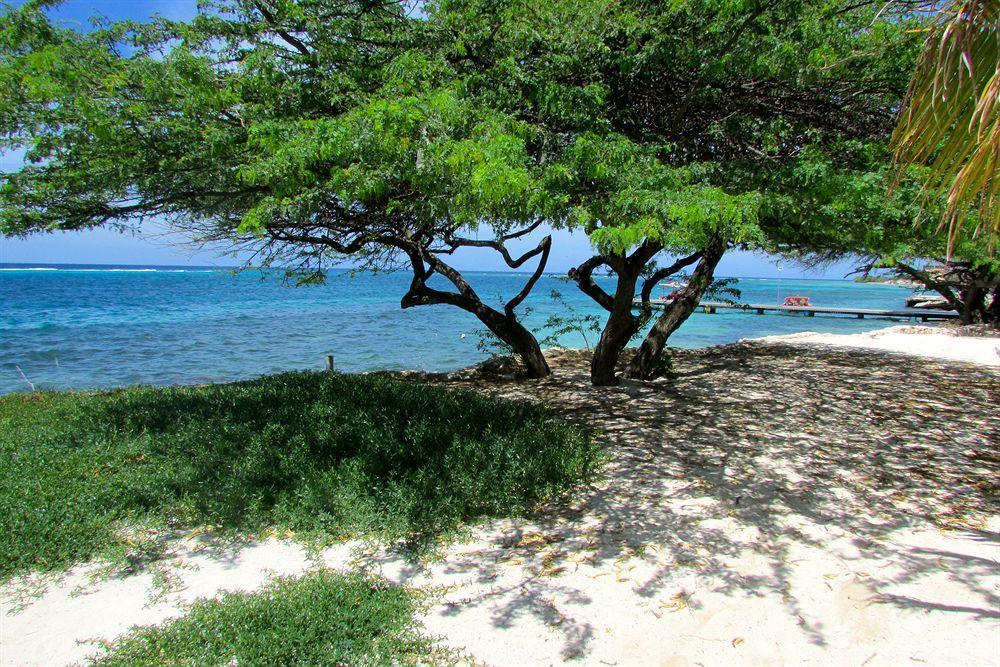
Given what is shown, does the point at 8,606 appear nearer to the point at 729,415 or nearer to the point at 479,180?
the point at 479,180

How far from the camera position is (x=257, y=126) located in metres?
4.20

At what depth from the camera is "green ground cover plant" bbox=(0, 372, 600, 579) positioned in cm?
382

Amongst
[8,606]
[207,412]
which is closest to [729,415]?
[207,412]

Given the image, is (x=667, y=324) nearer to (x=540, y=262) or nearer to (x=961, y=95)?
(x=540, y=262)

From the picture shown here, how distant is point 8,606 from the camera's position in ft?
10.1

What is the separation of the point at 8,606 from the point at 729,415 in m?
6.66

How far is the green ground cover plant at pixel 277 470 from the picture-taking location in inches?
150

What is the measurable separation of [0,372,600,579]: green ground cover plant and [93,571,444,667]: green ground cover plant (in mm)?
717

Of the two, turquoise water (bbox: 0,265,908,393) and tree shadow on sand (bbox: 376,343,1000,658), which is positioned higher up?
tree shadow on sand (bbox: 376,343,1000,658)

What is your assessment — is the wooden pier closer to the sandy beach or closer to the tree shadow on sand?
the tree shadow on sand

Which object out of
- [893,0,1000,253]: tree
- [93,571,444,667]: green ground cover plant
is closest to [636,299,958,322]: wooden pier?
[893,0,1000,253]: tree

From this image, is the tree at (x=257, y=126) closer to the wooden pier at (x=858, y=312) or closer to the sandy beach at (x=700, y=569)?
the sandy beach at (x=700, y=569)

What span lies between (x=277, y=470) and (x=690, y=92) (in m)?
5.40

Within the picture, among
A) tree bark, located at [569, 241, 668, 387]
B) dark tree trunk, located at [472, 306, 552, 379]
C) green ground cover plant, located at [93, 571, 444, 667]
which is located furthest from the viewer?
dark tree trunk, located at [472, 306, 552, 379]
